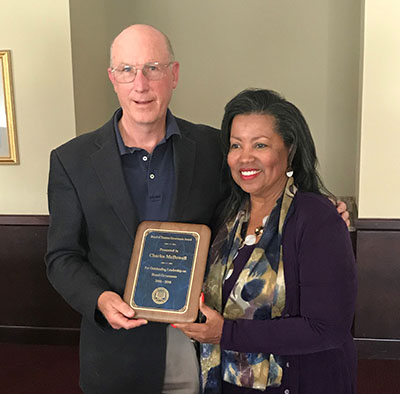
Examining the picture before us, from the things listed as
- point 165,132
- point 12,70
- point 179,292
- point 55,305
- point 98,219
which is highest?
point 12,70

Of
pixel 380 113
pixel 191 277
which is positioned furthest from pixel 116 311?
pixel 380 113

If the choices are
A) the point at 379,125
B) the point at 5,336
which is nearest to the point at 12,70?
the point at 5,336

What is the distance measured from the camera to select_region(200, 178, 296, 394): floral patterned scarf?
1.67m

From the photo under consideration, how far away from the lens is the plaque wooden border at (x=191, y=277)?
→ 1.61m

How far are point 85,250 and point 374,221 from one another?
234 centimetres

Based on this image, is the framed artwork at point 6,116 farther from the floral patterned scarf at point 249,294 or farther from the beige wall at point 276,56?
the floral patterned scarf at point 249,294

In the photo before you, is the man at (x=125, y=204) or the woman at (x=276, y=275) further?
the man at (x=125, y=204)

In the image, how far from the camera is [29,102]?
381cm

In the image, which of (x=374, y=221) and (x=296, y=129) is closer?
(x=296, y=129)

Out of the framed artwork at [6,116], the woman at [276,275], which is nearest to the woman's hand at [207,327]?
the woman at [276,275]

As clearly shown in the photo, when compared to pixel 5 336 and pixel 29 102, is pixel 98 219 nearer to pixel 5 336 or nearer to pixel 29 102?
pixel 29 102

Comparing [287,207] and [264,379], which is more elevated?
[287,207]

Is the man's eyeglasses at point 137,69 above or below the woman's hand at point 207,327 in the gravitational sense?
above

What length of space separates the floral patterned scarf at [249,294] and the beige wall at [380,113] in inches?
78.5
